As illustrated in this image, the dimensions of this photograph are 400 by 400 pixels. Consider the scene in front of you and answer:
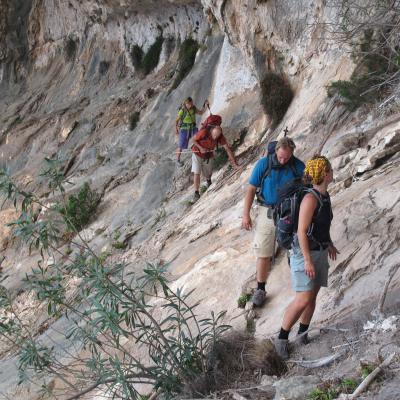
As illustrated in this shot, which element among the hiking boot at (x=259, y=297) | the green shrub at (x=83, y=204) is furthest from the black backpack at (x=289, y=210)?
the green shrub at (x=83, y=204)

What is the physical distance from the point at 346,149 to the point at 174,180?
5.62m

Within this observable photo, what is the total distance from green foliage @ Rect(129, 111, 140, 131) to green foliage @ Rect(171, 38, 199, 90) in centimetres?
130

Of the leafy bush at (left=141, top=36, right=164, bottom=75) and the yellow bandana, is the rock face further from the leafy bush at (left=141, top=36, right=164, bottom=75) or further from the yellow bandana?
the yellow bandana

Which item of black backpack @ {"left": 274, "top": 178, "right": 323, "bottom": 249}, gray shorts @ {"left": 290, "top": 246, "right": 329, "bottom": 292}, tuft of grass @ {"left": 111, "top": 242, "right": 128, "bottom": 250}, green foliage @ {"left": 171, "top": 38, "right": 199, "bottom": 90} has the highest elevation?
green foliage @ {"left": 171, "top": 38, "right": 199, "bottom": 90}

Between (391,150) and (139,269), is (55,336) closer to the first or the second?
(139,269)

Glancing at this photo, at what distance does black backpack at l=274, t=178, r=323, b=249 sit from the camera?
4.09 metres

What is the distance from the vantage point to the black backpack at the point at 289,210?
409cm

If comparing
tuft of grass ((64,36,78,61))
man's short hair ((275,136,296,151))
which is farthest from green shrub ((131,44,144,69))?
man's short hair ((275,136,296,151))

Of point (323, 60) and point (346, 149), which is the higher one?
point (323, 60)

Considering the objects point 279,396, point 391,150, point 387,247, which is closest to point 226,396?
point 279,396

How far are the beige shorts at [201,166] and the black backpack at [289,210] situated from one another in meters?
5.79

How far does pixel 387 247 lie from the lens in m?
5.15

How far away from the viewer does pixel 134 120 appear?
54.0ft

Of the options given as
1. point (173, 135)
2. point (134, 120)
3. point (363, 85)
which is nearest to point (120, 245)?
point (173, 135)
